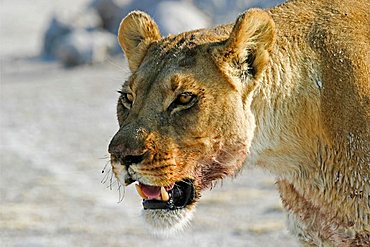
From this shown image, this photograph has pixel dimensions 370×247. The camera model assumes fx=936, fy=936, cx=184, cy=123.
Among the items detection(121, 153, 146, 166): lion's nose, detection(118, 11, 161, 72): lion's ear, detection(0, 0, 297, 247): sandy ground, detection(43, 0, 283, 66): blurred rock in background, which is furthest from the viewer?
detection(43, 0, 283, 66): blurred rock in background

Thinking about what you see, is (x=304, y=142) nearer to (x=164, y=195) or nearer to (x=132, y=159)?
(x=164, y=195)

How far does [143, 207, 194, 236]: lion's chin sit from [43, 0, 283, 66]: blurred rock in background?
11.6 m

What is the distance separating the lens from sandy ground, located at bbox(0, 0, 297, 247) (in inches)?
269

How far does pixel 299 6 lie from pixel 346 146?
754 mm

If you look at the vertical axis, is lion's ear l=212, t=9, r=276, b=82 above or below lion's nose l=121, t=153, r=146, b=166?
above

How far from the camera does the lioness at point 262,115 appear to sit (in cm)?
383

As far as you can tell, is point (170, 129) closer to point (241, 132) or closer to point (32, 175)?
point (241, 132)

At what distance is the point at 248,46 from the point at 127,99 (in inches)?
22.4

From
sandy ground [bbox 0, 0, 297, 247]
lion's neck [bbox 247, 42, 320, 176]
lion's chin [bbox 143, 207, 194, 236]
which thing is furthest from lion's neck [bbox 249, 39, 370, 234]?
lion's chin [bbox 143, 207, 194, 236]

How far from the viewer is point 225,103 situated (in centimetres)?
389

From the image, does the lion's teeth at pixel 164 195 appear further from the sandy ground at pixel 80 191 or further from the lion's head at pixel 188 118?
the sandy ground at pixel 80 191

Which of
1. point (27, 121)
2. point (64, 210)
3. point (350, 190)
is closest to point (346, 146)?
point (350, 190)

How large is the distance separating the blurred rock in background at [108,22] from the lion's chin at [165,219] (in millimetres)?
11625

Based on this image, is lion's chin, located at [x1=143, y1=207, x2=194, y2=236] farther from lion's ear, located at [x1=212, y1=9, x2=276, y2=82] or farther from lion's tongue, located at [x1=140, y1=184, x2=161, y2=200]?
lion's ear, located at [x1=212, y1=9, x2=276, y2=82]
